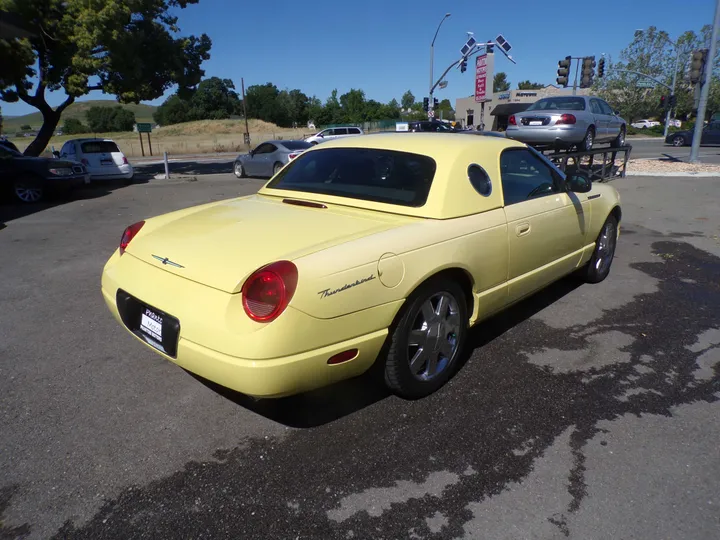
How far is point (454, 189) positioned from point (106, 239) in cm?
657

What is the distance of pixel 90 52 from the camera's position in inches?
647

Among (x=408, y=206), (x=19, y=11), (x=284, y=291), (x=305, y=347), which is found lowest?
(x=305, y=347)

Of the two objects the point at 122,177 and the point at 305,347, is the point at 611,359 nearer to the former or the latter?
the point at 305,347

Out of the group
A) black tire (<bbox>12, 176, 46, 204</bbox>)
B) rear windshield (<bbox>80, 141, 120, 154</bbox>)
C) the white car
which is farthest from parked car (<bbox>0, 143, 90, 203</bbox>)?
rear windshield (<bbox>80, 141, 120, 154</bbox>)

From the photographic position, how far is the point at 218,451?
8.84 ft

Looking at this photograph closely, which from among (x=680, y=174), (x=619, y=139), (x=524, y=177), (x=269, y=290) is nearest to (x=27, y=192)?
(x=524, y=177)

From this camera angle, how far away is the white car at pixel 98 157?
50.2 feet

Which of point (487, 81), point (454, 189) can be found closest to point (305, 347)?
point (454, 189)

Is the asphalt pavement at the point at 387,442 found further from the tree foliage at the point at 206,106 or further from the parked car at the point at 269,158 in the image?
the tree foliage at the point at 206,106

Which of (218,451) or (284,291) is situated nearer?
(284,291)

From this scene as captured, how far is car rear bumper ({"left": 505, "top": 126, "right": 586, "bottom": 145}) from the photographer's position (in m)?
11.2

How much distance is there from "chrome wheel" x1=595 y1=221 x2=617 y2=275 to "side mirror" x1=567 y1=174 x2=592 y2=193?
1.05 meters

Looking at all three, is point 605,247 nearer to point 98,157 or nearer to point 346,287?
point 346,287

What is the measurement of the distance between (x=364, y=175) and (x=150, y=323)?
5.67ft
